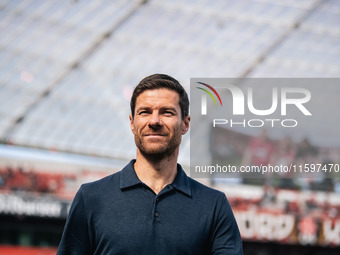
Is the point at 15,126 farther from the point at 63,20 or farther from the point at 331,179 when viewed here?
the point at 331,179

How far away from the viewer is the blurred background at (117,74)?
23.2m

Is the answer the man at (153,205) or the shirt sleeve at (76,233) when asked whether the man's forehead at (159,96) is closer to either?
the man at (153,205)

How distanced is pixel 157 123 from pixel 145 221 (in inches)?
11.2

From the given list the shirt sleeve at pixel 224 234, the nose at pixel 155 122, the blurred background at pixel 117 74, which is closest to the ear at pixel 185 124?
the nose at pixel 155 122

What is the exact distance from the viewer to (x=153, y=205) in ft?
5.28

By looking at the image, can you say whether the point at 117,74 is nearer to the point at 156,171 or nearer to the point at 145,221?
the point at 156,171

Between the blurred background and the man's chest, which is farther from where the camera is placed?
the blurred background

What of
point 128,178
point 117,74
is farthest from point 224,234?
point 117,74

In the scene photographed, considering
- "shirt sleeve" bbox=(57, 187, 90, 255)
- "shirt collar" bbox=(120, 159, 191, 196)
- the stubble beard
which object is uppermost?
the stubble beard

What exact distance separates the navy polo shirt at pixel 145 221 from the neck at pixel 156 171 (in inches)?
1.0

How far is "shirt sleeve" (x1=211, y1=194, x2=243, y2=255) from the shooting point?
1614 mm

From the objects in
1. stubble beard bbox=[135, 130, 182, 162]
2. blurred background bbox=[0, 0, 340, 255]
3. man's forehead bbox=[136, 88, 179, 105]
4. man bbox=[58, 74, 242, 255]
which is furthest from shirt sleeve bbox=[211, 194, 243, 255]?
blurred background bbox=[0, 0, 340, 255]

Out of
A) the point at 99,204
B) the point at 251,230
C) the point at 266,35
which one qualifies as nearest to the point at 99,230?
the point at 99,204

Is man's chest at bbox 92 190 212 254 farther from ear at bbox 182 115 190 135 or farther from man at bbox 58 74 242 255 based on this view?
ear at bbox 182 115 190 135
